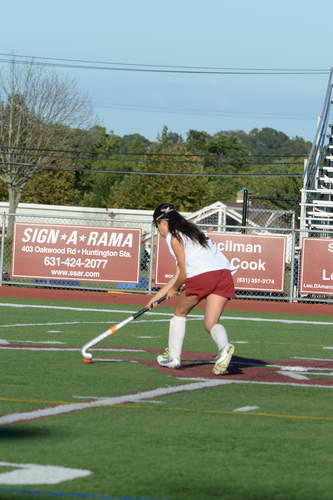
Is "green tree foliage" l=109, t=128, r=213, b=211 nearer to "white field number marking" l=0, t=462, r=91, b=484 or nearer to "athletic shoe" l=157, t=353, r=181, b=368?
"athletic shoe" l=157, t=353, r=181, b=368

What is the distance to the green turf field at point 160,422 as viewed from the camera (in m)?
5.61

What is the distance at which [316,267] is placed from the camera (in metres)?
23.2

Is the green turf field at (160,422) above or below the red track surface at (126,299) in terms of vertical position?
above

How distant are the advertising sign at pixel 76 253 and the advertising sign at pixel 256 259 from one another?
2119 mm

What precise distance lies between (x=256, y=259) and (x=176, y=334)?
12.8 m

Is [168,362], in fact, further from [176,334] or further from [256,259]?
[256,259]

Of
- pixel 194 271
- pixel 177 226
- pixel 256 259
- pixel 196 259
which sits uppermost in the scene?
pixel 177 226

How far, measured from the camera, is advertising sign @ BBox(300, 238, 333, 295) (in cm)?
2316

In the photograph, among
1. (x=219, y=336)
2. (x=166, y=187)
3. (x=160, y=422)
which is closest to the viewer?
(x=160, y=422)

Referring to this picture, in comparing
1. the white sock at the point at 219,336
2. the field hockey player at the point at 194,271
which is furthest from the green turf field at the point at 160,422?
the field hockey player at the point at 194,271

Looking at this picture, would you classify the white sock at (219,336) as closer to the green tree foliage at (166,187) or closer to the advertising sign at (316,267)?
the advertising sign at (316,267)

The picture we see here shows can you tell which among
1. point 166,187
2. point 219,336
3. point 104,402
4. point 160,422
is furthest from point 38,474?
point 166,187

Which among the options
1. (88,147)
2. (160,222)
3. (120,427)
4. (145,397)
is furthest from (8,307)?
(88,147)

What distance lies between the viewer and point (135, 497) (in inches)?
207
